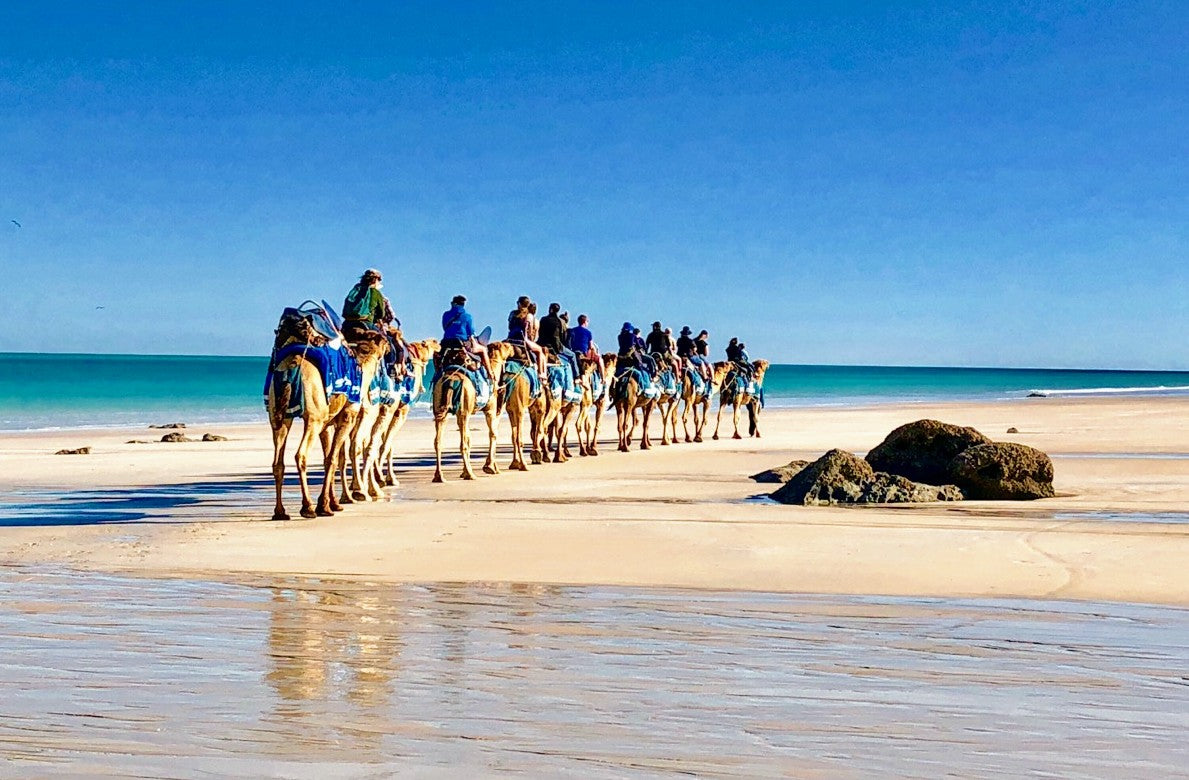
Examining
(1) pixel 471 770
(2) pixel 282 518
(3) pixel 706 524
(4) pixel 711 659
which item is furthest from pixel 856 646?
(2) pixel 282 518

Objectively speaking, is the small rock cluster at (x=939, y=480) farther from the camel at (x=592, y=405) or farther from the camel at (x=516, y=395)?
the camel at (x=592, y=405)

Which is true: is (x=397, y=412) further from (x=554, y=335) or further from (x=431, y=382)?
(x=554, y=335)

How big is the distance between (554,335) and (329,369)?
929cm

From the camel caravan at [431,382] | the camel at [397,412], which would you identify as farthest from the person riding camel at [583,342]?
the camel at [397,412]

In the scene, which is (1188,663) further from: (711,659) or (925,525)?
(925,525)

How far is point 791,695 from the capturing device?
579 centimetres

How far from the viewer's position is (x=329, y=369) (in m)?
13.1

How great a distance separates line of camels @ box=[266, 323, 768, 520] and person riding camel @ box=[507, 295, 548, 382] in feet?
1.04

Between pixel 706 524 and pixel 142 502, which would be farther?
pixel 142 502

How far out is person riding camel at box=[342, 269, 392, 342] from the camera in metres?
14.7

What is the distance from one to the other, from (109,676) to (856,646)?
12.2 ft

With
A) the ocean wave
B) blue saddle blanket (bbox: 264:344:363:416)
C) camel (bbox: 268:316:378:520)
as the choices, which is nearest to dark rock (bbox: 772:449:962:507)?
blue saddle blanket (bbox: 264:344:363:416)

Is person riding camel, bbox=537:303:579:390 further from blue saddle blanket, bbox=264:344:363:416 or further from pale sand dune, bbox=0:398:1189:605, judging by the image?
blue saddle blanket, bbox=264:344:363:416

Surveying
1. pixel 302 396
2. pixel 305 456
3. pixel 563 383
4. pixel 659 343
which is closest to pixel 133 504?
pixel 305 456
